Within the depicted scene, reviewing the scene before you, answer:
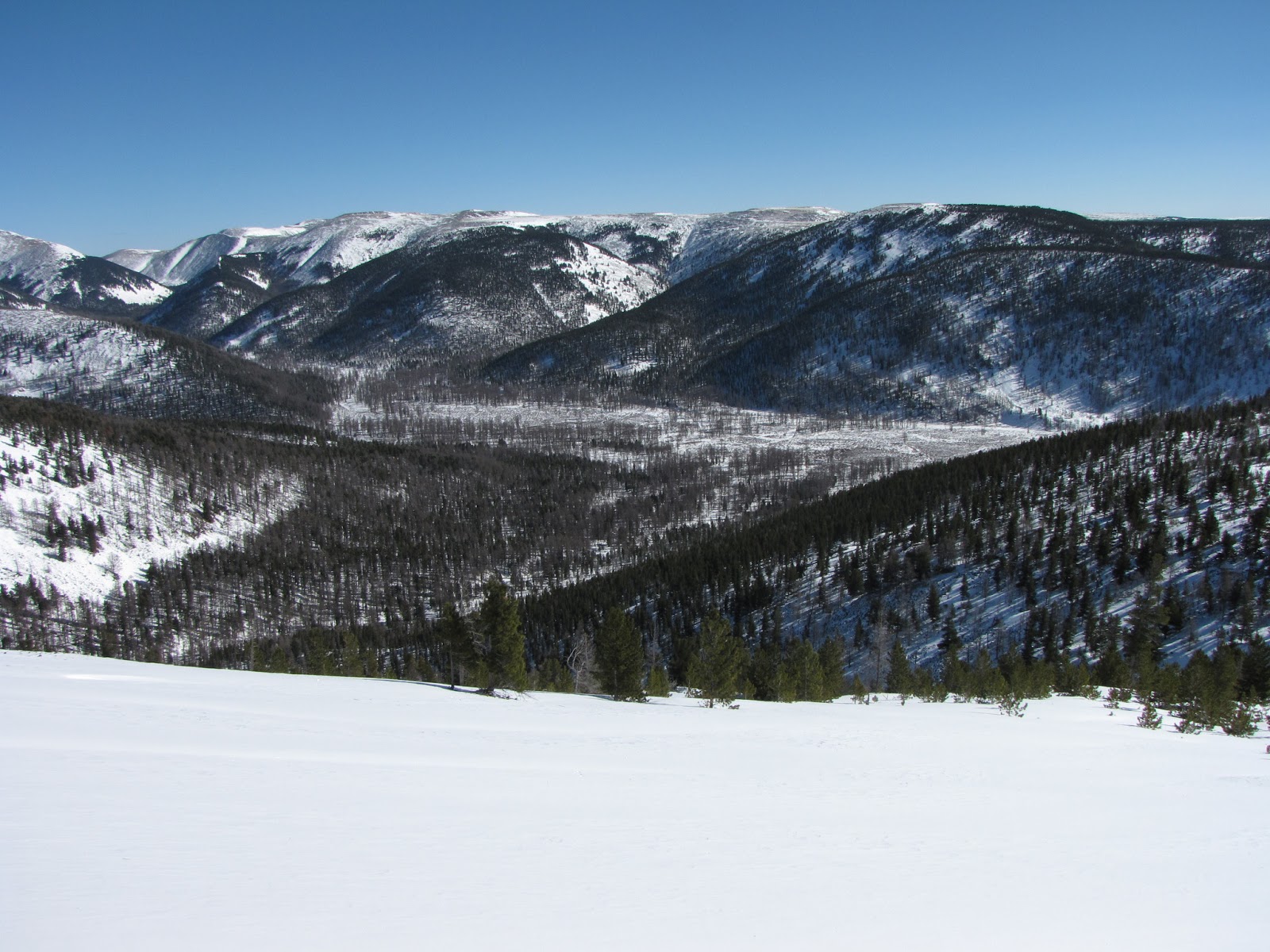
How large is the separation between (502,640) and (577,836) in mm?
28829

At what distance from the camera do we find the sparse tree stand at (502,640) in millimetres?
42281

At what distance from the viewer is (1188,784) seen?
70.9ft

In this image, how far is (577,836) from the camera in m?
14.9

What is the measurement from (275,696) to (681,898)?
2442 centimetres

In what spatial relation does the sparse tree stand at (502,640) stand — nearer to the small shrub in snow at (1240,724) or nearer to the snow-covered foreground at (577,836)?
the snow-covered foreground at (577,836)

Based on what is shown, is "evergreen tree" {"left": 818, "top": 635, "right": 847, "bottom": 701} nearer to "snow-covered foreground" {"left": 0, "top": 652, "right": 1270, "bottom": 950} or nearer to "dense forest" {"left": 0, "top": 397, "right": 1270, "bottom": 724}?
"dense forest" {"left": 0, "top": 397, "right": 1270, "bottom": 724}

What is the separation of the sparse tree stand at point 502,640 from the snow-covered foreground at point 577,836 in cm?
1444

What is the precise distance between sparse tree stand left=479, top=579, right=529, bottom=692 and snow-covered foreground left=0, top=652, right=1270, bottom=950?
14.4 m

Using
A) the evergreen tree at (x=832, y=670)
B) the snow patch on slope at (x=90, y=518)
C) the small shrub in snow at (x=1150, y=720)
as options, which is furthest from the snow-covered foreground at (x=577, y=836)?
the snow patch on slope at (x=90, y=518)

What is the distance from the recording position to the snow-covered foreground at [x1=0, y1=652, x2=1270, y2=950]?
10.5 m

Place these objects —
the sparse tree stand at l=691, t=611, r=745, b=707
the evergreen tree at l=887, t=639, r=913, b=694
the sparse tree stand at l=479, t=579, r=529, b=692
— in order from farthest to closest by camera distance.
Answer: the evergreen tree at l=887, t=639, r=913, b=694 < the sparse tree stand at l=691, t=611, r=745, b=707 < the sparse tree stand at l=479, t=579, r=529, b=692

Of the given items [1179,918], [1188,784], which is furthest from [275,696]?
[1188,784]

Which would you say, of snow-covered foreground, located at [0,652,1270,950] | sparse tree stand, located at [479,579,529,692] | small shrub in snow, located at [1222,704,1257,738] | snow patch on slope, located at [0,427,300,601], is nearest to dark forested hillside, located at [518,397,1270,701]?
small shrub in snow, located at [1222,704,1257,738]

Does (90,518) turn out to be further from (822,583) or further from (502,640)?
(822,583)
